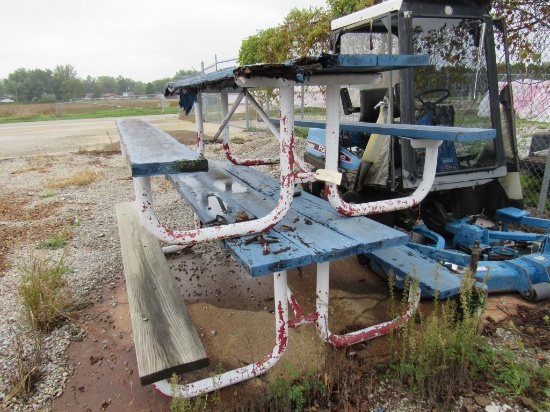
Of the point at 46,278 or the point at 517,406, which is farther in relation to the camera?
the point at 46,278

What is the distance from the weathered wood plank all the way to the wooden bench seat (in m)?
0.49

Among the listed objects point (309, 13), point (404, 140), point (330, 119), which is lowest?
point (404, 140)

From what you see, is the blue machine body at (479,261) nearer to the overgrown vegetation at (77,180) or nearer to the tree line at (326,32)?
the tree line at (326,32)

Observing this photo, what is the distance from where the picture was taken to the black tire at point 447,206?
3.45 metres

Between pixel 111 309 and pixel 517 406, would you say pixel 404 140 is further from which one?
pixel 111 309

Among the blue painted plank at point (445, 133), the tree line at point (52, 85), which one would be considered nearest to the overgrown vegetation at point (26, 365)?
the blue painted plank at point (445, 133)

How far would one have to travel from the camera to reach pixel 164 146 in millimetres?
2217

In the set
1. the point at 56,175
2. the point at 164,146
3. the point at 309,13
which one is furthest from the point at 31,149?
the point at 164,146

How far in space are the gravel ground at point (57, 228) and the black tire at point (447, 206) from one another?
1.14 m

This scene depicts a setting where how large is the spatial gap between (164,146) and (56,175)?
22.2 ft

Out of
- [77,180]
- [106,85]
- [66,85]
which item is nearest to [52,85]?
[66,85]

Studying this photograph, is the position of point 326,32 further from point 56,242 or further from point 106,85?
Result: point 106,85

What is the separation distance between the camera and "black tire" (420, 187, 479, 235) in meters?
3.45

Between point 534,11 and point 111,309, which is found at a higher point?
point 534,11
